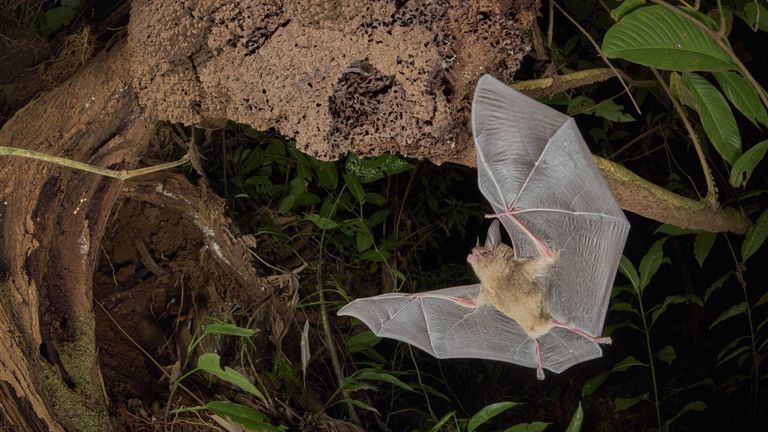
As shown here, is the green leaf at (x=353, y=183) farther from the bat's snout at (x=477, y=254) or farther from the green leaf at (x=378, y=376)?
the bat's snout at (x=477, y=254)

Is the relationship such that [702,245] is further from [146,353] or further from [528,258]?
[146,353]

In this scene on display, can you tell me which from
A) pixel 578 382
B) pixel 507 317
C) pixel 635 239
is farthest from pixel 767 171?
pixel 507 317

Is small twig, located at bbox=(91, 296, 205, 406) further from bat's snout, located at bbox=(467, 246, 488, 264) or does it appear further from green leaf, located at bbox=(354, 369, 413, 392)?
bat's snout, located at bbox=(467, 246, 488, 264)

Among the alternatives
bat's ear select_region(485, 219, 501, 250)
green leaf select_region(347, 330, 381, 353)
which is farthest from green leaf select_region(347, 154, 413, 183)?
bat's ear select_region(485, 219, 501, 250)

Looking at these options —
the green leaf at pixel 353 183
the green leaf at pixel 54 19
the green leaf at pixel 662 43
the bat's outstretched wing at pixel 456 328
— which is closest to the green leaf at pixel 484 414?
the bat's outstretched wing at pixel 456 328

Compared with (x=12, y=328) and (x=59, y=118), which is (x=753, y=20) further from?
(x=12, y=328)
